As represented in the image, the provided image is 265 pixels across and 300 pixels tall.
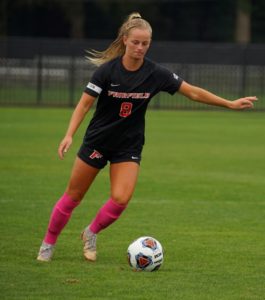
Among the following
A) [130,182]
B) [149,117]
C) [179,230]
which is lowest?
[149,117]

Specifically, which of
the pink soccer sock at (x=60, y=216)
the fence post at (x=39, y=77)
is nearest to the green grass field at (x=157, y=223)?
the pink soccer sock at (x=60, y=216)

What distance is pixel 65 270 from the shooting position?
8.16 metres

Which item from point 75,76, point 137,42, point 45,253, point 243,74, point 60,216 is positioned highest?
point 137,42

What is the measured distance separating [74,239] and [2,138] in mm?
11632

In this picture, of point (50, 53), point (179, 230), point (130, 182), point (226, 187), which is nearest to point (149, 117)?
point (50, 53)

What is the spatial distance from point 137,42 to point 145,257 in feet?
5.81

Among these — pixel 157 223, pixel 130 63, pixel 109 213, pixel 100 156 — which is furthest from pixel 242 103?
pixel 157 223

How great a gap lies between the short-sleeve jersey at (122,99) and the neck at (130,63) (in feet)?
0.09

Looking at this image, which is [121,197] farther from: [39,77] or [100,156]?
[39,77]

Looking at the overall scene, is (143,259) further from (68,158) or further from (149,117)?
(149,117)

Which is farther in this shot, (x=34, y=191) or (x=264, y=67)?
(x=264, y=67)

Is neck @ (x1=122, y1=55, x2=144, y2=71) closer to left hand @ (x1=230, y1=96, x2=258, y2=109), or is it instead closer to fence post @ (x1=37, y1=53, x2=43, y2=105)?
left hand @ (x1=230, y1=96, x2=258, y2=109)

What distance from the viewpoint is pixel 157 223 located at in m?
11.0

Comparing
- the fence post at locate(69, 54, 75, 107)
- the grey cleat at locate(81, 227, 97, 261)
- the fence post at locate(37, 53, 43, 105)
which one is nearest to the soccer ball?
the grey cleat at locate(81, 227, 97, 261)
